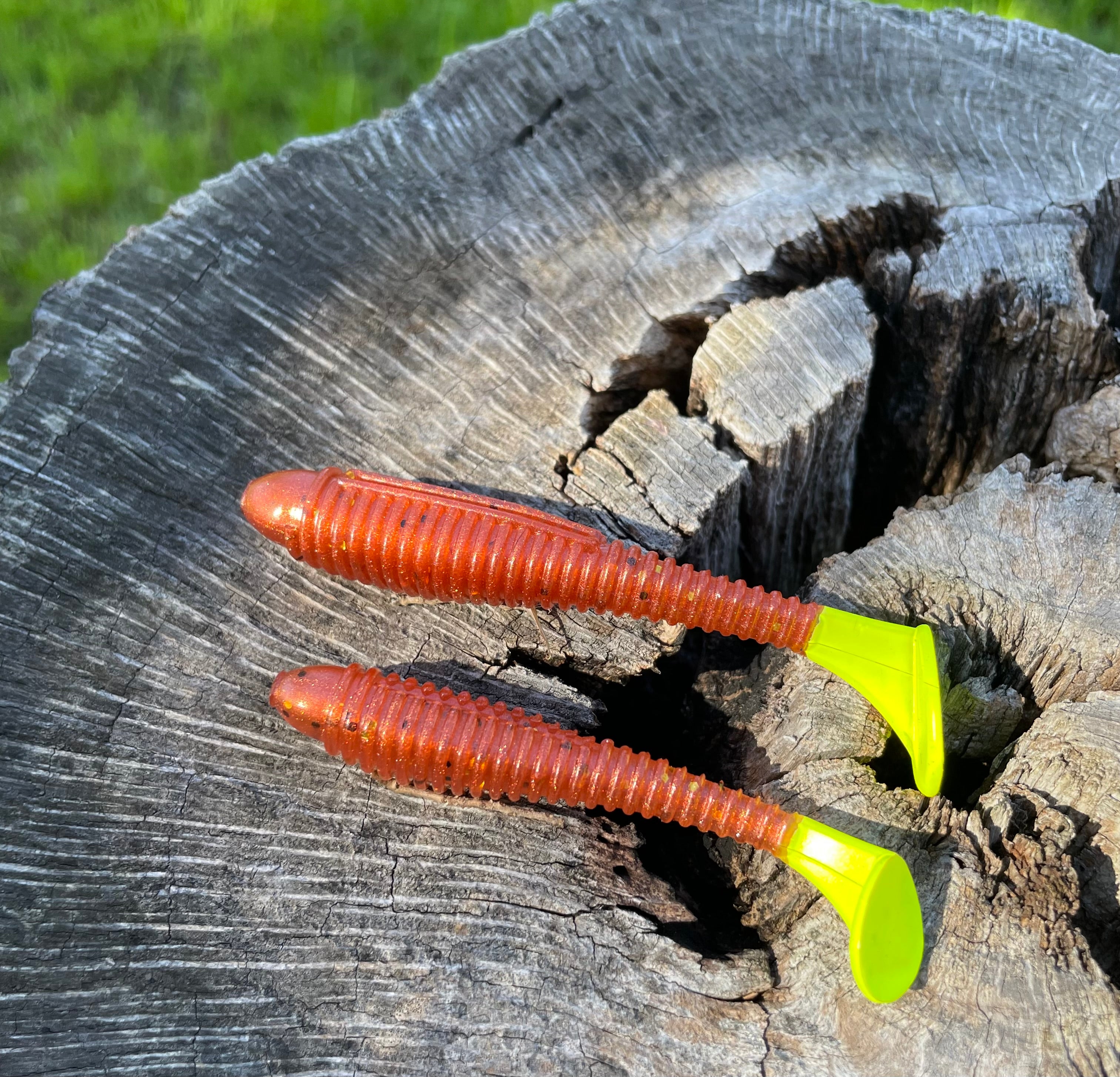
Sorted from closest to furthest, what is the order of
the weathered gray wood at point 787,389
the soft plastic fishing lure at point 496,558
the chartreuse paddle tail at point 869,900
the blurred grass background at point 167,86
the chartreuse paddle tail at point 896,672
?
the chartreuse paddle tail at point 869,900 < the chartreuse paddle tail at point 896,672 < the soft plastic fishing lure at point 496,558 < the weathered gray wood at point 787,389 < the blurred grass background at point 167,86

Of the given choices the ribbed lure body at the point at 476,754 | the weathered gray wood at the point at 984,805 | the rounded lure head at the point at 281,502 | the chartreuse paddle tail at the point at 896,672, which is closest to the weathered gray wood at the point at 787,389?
the weathered gray wood at the point at 984,805

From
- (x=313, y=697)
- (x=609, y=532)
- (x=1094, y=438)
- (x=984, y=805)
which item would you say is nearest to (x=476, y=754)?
(x=313, y=697)

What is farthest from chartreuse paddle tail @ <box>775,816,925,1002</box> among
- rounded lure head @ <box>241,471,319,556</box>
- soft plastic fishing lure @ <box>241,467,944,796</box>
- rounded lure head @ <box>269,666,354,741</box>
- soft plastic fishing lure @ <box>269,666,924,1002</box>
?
rounded lure head @ <box>241,471,319,556</box>

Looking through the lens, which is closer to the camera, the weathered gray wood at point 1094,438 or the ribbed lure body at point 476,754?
the ribbed lure body at point 476,754

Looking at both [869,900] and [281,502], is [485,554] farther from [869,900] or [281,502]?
[869,900]

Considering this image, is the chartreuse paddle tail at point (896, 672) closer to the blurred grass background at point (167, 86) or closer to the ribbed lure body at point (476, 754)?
the ribbed lure body at point (476, 754)

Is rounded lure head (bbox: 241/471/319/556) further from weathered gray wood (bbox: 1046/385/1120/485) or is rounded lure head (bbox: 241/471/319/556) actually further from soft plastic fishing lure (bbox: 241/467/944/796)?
weathered gray wood (bbox: 1046/385/1120/485)

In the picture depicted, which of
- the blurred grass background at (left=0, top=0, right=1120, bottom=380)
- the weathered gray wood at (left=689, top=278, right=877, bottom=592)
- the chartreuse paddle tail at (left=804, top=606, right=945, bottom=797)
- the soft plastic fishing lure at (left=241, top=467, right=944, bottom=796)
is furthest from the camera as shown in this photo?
the blurred grass background at (left=0, top=0, right=1120, bottom=380)
